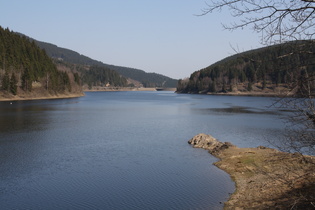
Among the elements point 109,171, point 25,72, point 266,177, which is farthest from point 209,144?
point 25,72

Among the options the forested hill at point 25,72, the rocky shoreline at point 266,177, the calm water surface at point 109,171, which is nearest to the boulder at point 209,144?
the rocky shoreline at point 266,177

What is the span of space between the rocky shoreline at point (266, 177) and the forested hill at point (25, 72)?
9803cm

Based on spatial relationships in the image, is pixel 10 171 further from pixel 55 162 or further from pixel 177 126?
pixel 177 126

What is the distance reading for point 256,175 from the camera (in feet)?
70.1

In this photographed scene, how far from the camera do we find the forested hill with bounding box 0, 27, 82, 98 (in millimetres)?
110206

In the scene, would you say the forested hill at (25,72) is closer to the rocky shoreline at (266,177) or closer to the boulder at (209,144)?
the boulder at (209,144)

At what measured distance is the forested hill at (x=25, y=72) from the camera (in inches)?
4339

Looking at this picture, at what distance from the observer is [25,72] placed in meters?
120

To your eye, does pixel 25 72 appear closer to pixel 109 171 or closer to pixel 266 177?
pixel 109 171

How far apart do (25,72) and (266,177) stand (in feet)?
389

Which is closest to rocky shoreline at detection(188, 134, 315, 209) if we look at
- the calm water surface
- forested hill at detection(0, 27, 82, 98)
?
the calm water surface

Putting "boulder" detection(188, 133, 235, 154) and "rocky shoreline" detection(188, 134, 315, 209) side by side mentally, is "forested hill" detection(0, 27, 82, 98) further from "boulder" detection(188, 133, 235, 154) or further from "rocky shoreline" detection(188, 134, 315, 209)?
"rocky shoreline" detection(188, 134, 315, 209)

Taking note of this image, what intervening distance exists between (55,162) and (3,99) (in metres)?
90.7

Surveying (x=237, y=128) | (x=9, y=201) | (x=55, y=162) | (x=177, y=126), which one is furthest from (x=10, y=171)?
(x=237, y=128)
